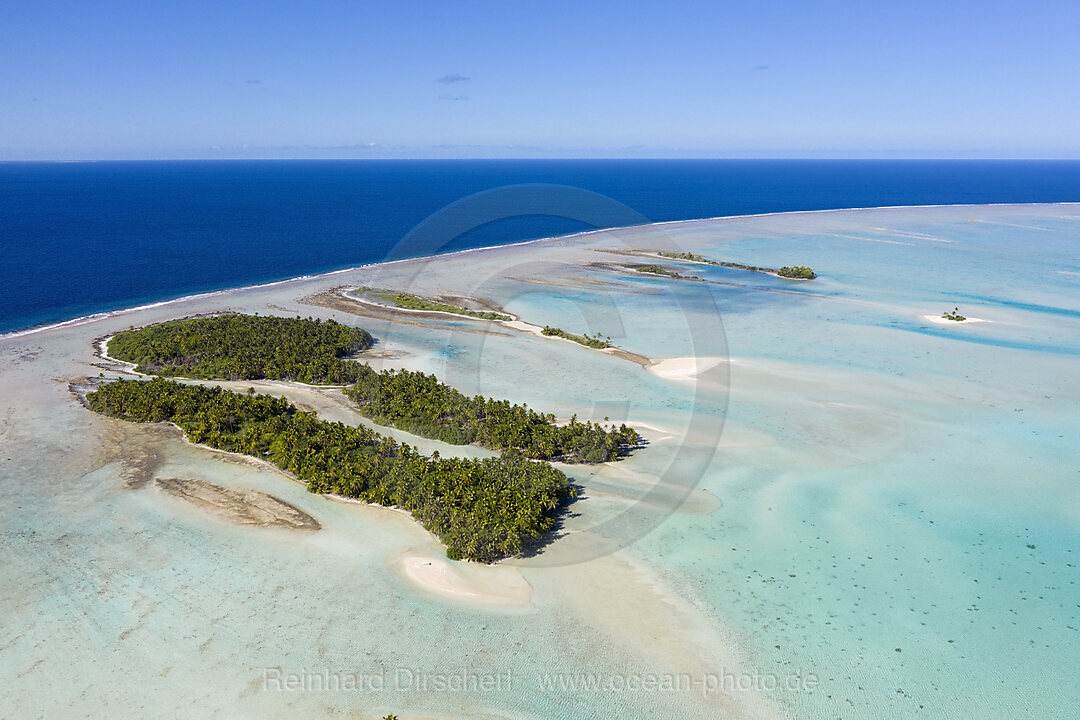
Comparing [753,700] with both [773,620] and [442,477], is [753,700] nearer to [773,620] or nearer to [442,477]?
[773,620]

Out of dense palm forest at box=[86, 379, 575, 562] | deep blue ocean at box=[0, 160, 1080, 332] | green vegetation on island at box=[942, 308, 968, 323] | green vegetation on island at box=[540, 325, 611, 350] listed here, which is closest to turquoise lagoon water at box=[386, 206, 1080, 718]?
green vegetation on island at box=[942, 308, 968, 323]

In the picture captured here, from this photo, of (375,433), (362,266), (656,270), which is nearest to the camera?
(375,433)

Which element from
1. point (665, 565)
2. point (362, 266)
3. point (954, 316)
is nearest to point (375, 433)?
point (665, 565)

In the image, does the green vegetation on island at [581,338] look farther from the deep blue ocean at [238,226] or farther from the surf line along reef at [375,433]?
the deep blue ocean at [238,226]

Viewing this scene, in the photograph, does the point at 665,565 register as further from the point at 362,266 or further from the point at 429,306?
the point at 362,266

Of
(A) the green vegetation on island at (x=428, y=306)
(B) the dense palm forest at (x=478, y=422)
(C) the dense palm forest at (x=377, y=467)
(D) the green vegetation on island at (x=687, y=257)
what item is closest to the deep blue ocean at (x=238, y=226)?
(A) the green vegetation on island at (x=428, y=306)
